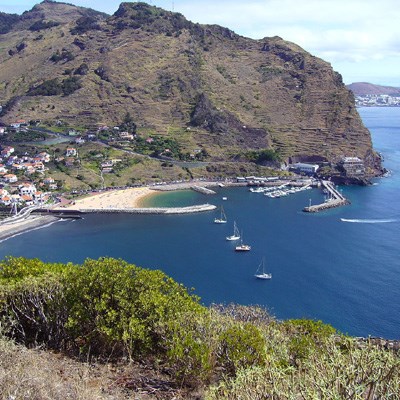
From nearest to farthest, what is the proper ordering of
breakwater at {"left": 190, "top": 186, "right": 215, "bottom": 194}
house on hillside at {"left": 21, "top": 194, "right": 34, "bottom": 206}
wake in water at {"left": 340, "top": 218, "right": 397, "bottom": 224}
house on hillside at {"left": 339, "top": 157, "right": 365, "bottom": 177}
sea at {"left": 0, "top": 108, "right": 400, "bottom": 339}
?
sea at {"left": 0, "top": 108, "right": 400, "bottom": 339}, wake in water at {"left": 340, "top": 218, "right": 397, "bottom": 224}, house on hillside at {"left": 21, "top": 194, "right": 34, "bottom": 206}, breakwater at {"left": 190, "top": 186, "right": 215, "bottom": 194}, house on hillside at {"left": 339, "top": 157, "right": 365, "bottom": 177}

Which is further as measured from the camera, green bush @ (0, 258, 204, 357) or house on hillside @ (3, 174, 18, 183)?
house on hillside @ (3, 174, 18, 183)

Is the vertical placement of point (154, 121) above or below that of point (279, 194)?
above

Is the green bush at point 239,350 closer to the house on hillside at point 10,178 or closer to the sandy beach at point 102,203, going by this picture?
the sandy beach at point 102,203

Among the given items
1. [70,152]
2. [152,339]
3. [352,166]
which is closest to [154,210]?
[70,152]

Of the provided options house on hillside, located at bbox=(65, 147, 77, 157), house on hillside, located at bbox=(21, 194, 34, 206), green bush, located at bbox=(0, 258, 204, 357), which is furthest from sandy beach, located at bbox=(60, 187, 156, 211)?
green bush, located at bbox=(0, 258, 204, 357)

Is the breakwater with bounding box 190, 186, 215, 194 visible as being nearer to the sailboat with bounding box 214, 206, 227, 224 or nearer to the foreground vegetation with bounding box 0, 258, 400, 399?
the sailboat with bounding box 214, 206, 227, 224

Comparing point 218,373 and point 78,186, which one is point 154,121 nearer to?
point 78,186

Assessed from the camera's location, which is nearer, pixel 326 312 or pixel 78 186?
pixel 326 312

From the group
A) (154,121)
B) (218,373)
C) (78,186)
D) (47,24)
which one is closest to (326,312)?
(218,373)
